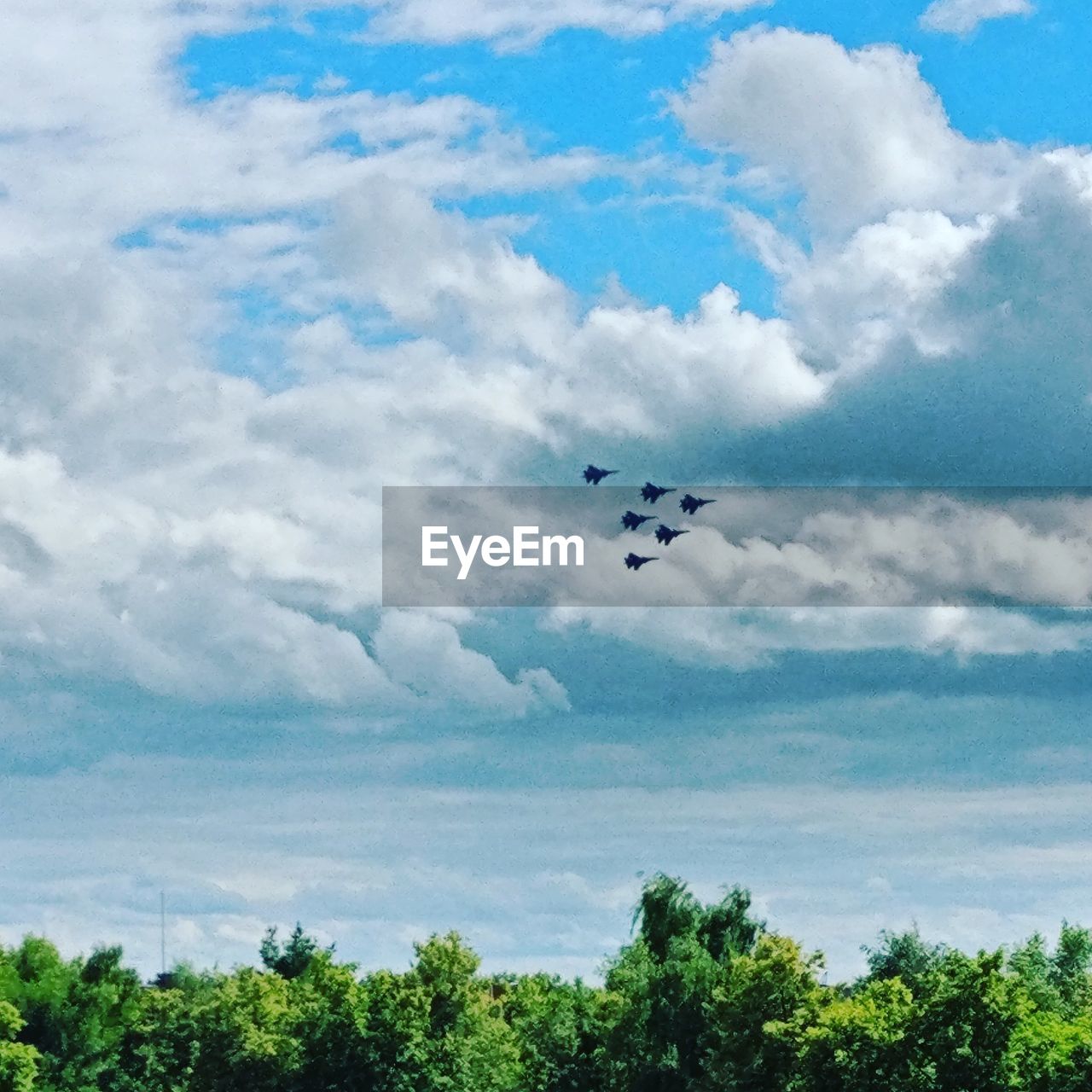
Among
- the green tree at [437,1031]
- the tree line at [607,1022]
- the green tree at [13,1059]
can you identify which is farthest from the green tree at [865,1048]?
the green tree at [13,1059]

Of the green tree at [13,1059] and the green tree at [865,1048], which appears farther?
the green tree at [13,1059]

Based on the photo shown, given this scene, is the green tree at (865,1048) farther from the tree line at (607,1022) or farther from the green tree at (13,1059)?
the green tree at (13,1059)

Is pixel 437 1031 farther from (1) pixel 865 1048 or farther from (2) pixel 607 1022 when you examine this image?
(1) pixel 865 1048

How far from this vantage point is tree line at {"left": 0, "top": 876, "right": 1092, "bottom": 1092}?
255ft

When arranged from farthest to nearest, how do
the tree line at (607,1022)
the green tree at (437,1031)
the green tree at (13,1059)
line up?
the green tree at (13,1059), the green tree at (437,1031), the tree line at (607,1022)

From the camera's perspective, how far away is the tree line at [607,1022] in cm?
7788

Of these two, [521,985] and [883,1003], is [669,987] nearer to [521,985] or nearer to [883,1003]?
[883,1003]

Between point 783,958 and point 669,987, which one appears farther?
point 669,987

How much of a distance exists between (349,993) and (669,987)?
101 ft

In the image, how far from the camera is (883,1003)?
265ft

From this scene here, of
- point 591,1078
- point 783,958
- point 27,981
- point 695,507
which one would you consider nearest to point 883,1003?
point 783,958

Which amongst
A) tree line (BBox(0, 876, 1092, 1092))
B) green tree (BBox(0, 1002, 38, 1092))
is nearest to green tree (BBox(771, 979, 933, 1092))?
tree line (BBox(0, 876, 1092, 1092))

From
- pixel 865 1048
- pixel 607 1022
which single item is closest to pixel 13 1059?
pixel 607 1022

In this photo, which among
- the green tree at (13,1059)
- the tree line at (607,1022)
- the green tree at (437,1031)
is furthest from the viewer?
the green tree at (13,1059)
